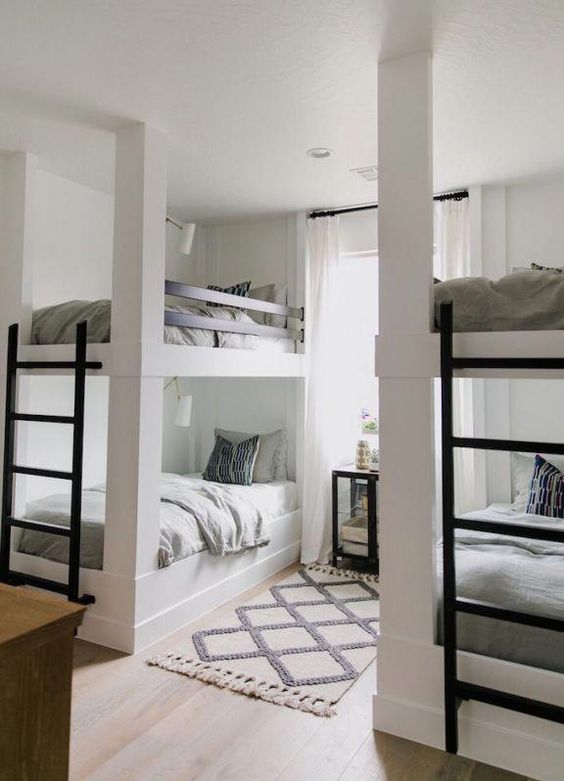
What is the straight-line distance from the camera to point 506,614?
1880 mm

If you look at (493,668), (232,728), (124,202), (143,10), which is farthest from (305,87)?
(232,728)

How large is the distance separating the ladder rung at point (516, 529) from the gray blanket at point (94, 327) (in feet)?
6.11

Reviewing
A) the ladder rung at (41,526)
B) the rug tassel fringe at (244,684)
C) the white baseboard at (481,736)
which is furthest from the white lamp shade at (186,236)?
the white baseboard at (481,736)

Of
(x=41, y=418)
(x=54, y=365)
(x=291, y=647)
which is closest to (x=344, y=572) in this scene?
(x=291, y=647)

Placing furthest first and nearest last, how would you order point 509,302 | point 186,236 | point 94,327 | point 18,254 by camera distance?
point 186,236 → point 18,254 → point 94,327 → point 509,302

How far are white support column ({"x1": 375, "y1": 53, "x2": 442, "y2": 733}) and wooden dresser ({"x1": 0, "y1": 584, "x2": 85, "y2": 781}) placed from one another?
1548mm

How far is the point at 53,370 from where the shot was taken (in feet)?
10.3

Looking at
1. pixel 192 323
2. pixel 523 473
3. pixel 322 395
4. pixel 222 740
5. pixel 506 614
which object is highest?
pixel 192 323

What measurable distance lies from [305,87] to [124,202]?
3.53ft

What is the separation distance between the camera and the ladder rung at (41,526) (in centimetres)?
291

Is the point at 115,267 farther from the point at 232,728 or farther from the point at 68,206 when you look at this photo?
the point at 232,728

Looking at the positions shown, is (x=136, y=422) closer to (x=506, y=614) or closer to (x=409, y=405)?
(x=409, y=405)

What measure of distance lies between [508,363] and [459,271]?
6.66 feet

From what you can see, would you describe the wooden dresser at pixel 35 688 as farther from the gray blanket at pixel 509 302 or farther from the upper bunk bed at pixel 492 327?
the gray blanket at pixel 509 302
